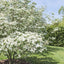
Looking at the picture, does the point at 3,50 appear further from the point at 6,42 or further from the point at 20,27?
the point at 20,27

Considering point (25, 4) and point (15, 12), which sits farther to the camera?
point (25, 4)

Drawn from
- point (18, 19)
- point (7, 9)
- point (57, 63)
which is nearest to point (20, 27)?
point (18, 19)

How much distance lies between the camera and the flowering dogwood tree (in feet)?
17.7

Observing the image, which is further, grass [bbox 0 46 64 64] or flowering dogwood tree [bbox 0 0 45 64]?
grass [bbox 0 46 64 64]

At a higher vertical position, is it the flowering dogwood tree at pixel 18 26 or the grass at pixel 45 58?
the flowering dogwood tree at pixel 18 26

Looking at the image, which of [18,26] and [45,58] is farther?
[45,58]

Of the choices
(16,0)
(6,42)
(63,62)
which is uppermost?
(16,0)

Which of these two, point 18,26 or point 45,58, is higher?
point 18,26

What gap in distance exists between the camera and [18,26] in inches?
274

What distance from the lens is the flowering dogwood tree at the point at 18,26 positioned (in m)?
5.39

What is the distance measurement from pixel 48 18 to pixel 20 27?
1.94 metres

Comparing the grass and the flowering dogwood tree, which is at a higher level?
the flowering dogwood tree

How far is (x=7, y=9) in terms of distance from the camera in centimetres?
705

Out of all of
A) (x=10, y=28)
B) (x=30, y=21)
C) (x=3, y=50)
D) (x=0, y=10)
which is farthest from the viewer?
(x=0, y=10)
